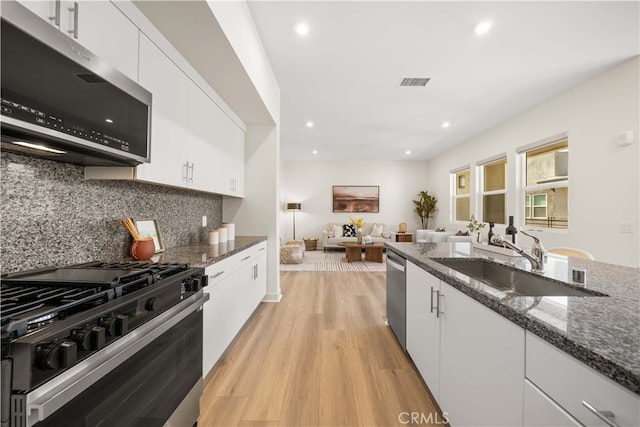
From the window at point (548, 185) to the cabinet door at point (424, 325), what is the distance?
3.50 metres

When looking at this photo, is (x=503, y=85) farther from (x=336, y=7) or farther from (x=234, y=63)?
(x=234, y=63)

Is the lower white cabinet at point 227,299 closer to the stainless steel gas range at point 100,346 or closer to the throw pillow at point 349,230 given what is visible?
the stainless steel gas range at point 100,346

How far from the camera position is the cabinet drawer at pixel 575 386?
20.1 inches

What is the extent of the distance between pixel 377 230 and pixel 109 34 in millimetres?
7583

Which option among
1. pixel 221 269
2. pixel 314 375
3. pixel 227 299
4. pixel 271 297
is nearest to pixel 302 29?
pixel 221 269

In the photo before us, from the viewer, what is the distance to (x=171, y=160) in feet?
5.93

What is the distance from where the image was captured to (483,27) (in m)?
2.43

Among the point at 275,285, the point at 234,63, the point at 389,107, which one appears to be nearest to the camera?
the point at 234,63

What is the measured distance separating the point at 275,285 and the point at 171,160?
218 cm

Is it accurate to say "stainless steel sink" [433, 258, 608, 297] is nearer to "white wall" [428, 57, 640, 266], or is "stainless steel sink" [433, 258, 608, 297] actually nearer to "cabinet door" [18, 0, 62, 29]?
"cabinet door" [18, 0, 62, 29]

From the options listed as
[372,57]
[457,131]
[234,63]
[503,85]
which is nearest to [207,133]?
[234,63]

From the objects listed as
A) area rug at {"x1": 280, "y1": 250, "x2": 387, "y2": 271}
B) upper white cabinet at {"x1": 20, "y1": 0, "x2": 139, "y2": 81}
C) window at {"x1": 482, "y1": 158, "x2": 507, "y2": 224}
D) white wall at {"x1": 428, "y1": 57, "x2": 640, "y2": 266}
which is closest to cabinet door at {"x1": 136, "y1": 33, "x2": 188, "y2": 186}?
upper white cabinet at {"x1": 20, "y1": 0, "x2": 139, "y2": 81}

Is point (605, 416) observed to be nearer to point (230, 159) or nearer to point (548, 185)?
point (230, 159)

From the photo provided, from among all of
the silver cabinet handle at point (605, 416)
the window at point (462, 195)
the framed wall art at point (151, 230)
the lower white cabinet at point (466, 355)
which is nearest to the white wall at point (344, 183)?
the window at point (462, 195)
